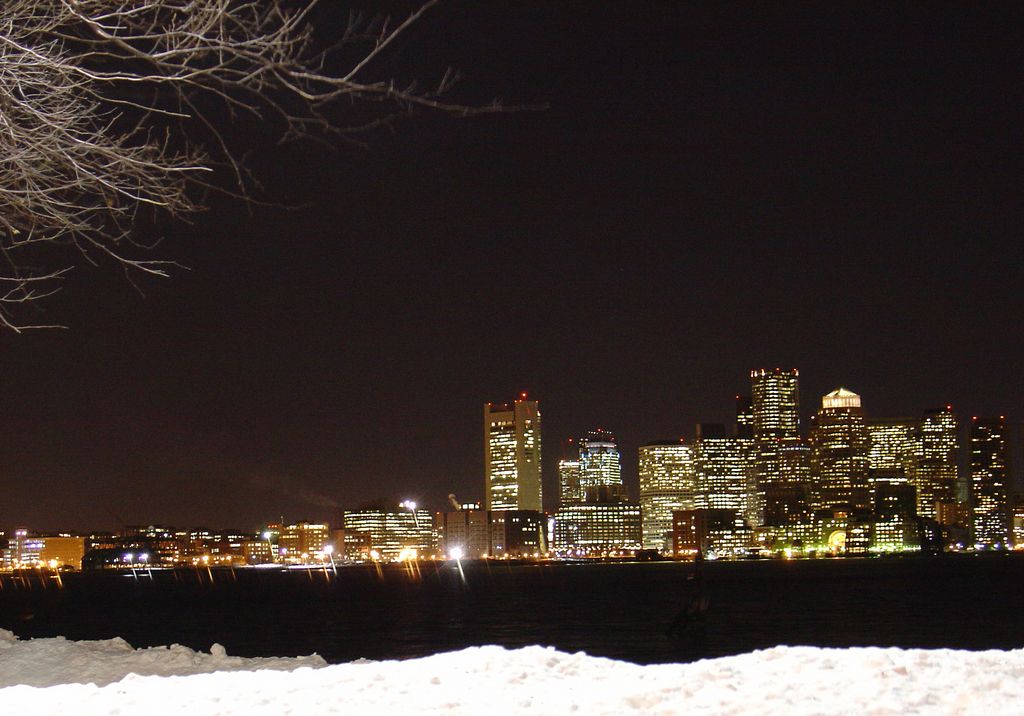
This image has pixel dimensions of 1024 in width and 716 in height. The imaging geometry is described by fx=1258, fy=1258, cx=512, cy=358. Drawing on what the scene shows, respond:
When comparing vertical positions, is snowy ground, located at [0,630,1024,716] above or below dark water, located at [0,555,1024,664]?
above

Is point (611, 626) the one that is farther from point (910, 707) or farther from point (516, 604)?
point (910, 707)

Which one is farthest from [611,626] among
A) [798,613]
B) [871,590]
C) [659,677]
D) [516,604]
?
[659,677]

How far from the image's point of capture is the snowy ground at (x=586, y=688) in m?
7.59

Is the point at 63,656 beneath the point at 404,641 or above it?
above

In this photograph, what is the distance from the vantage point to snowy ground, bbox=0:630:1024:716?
759cm

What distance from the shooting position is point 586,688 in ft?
27.1

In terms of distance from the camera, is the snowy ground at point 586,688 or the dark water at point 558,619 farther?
the dark water at point 558,619

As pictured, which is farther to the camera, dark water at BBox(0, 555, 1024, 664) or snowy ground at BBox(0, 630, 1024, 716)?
dark water at BBox(0, 555, 1024, 664)

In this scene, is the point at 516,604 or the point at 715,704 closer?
the point at 715,704

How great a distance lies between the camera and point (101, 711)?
8125 millimetres

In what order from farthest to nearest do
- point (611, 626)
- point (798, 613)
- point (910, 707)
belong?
1. point (798, 613)
2. point (611, 626)
3. point (910, 707)

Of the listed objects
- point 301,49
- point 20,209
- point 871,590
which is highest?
point 301,49

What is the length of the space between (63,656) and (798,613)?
72.0m

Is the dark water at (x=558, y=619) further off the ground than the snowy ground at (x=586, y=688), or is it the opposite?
the snowy ground at (x=586, y=688)
